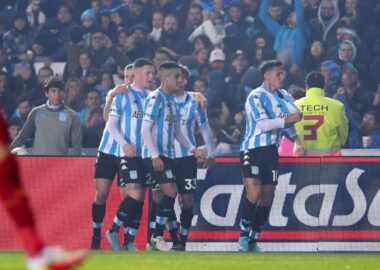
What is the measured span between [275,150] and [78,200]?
8.20 ft

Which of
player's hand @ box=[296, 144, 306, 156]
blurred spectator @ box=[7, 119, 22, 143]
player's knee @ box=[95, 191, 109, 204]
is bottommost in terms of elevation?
player's knee @ box=[95, 191, 109, 204]

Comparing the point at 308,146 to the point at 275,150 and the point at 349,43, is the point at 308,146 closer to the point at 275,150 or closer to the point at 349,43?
the point at 275,150

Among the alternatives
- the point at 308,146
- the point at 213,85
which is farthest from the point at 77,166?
the point at 213,85

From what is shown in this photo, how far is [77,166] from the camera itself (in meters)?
15.3

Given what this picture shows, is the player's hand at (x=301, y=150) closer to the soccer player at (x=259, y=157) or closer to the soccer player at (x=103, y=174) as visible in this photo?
the soccer player at (x=259, y=157)

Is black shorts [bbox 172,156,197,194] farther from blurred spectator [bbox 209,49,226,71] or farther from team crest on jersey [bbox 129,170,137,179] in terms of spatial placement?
blurred spectator [bbox 209,49,226,71]

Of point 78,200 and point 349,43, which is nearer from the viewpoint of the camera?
point 78,200

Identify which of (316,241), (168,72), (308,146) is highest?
(168,72)

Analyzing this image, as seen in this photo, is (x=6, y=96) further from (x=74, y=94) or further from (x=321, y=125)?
(x=321, y=125)

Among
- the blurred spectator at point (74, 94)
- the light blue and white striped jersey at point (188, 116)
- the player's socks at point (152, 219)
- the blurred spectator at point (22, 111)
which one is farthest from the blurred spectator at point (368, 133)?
the blurred spectator at point (22, 111)

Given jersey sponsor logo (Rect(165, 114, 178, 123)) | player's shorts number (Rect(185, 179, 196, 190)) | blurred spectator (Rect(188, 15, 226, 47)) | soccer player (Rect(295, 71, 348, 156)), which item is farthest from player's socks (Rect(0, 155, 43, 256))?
blurred spectator (Rect(188, 15, 226, 47))

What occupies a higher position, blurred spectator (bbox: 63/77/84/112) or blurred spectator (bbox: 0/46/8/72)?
blurred spectator (bbox: 0/46/8/72)

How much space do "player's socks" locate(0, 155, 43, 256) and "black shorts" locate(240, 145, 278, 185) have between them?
8128 mm

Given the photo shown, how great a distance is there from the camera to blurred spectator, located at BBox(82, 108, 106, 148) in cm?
1814
